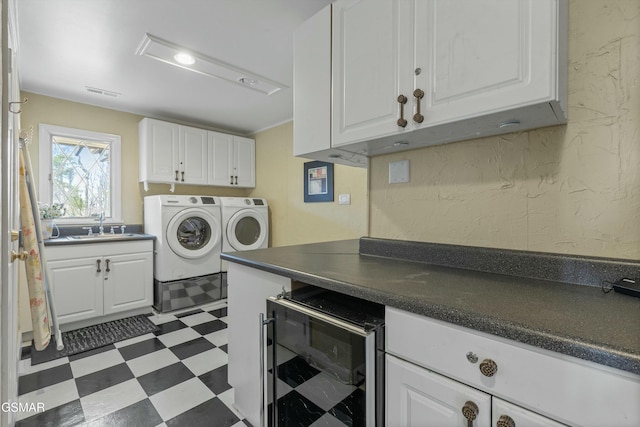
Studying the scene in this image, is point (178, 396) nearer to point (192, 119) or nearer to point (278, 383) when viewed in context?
point (278, 383)

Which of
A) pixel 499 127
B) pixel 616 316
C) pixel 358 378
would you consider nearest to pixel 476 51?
pixel 499 127

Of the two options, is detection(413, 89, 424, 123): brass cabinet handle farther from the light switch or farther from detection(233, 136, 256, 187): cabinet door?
detection(233, 136, 256, 187): cabinet door

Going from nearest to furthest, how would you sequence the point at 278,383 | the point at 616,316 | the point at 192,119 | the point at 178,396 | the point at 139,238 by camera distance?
the point at 616,316
the point at 278,383
the point at 178,396
the point at 139,238
the point at 192,119

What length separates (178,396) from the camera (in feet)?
5.67

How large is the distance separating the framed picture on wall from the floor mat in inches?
79.7

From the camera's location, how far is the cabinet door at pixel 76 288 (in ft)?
8.34

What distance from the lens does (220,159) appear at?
3.85 metres

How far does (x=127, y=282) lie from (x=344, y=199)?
7.59 feet

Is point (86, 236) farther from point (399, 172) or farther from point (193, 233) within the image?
point (399, 172)

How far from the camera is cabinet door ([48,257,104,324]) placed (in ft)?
8.34

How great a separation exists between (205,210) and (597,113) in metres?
3.21

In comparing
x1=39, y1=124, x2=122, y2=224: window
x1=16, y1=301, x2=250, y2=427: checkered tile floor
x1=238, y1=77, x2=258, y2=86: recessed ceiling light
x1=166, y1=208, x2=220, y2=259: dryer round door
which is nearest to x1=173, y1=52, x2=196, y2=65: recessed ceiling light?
x1=238, y1=77, x2=258, y2=86: recessed ceiling light

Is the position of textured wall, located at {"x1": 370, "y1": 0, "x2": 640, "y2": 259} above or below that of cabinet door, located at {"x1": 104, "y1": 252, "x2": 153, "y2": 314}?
above

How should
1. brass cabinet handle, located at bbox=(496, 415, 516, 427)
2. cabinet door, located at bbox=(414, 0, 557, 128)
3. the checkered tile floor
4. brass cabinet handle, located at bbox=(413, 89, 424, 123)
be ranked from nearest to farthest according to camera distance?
brass cabinet handle, located at bbox=(496, 415, 516, 427) < cabinet door, located at bbox=(414, 0, 557, 128) < brass cabinet handle, located at bbox=(413, 89, 424, 123) < the checkered tile floor
